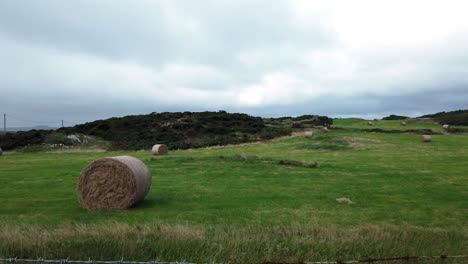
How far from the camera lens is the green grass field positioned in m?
6.80

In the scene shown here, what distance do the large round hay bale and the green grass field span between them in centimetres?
52

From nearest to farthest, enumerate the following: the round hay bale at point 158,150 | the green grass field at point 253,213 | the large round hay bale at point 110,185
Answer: the green grass field at point 253,213 → the large round hay bale at point 110,185 → the round hay bale at point 158,150

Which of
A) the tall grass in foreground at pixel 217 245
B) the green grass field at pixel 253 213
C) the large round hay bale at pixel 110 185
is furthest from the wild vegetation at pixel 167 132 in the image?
the tall grass in foreground at pixel 217 245

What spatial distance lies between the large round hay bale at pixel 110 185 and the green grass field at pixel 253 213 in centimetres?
52

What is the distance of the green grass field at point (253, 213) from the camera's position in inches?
268

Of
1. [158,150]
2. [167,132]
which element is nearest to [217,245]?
[158,150]

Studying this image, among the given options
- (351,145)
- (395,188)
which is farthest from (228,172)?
(351,145)

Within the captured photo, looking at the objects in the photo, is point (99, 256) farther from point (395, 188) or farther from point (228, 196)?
point (395, 188)

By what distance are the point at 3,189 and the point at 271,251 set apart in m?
14.7

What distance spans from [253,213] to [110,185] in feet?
16.5

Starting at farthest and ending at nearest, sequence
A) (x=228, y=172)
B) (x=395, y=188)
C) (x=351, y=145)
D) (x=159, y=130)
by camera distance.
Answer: (x=159, y=130), (x=351, y=145), (x=228, y=172), (x=395, y=188)

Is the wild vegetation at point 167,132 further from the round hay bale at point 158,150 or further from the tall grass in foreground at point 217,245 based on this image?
the tall grass in foreground at point 217,245

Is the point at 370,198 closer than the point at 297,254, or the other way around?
the point at 297,254

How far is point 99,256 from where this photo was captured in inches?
255
